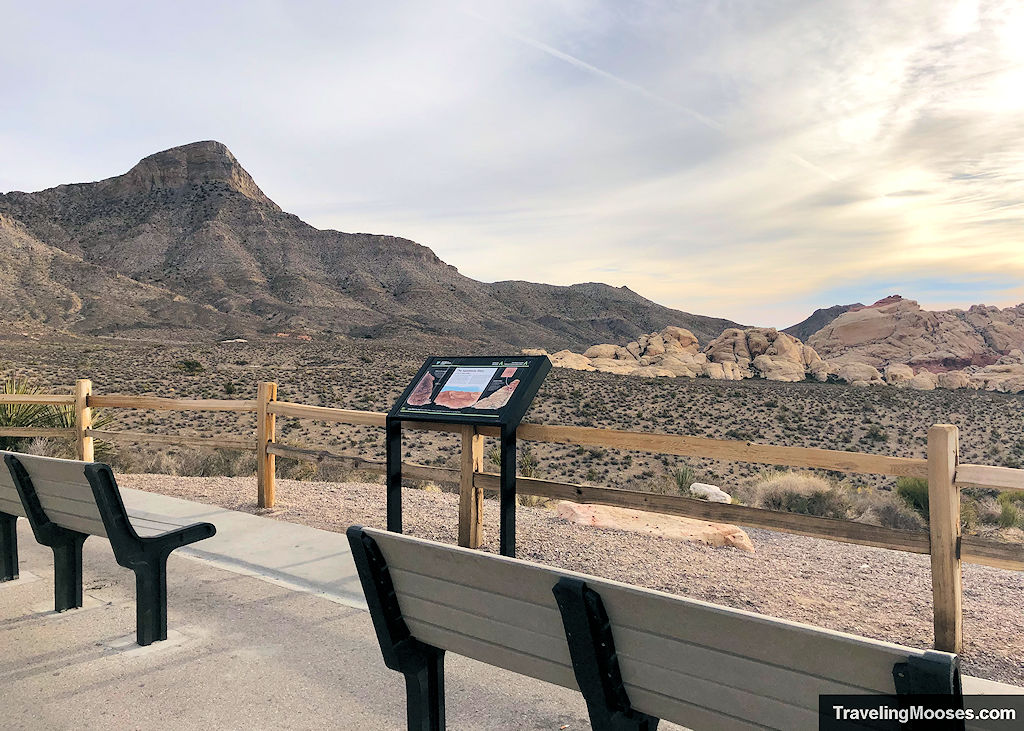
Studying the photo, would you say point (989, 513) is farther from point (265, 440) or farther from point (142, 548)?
point (142, 548)

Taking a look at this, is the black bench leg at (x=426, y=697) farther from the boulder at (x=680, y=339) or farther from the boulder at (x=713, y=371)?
the boulder at (x=680, y=339)

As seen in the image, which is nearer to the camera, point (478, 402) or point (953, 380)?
point (478, 402)

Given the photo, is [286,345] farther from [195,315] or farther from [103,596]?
[103,596]

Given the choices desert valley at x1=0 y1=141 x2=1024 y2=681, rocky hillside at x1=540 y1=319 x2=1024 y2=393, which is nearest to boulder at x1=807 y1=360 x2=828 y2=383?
rocky hillside at x1=540 y1=319 x2=1024 y2=393

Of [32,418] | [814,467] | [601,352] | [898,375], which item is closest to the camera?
[814,467]

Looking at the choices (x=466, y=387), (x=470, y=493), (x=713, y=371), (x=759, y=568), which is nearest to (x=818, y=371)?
(x=713, y=371)

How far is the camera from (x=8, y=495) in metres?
4.31

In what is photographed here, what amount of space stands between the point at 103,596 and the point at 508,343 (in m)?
80.9

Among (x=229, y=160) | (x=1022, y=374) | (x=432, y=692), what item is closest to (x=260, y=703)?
(x=432, y=692)

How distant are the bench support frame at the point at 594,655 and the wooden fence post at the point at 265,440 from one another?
5.64 metres

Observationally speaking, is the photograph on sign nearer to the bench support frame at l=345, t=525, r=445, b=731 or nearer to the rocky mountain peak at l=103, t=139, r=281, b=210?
the bench support frame at l=345, t=525, r=445, b=731

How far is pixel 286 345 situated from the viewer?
2184 inches

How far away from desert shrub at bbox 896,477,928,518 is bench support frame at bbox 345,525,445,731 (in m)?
10.2

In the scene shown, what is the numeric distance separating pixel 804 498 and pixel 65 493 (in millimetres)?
10069
